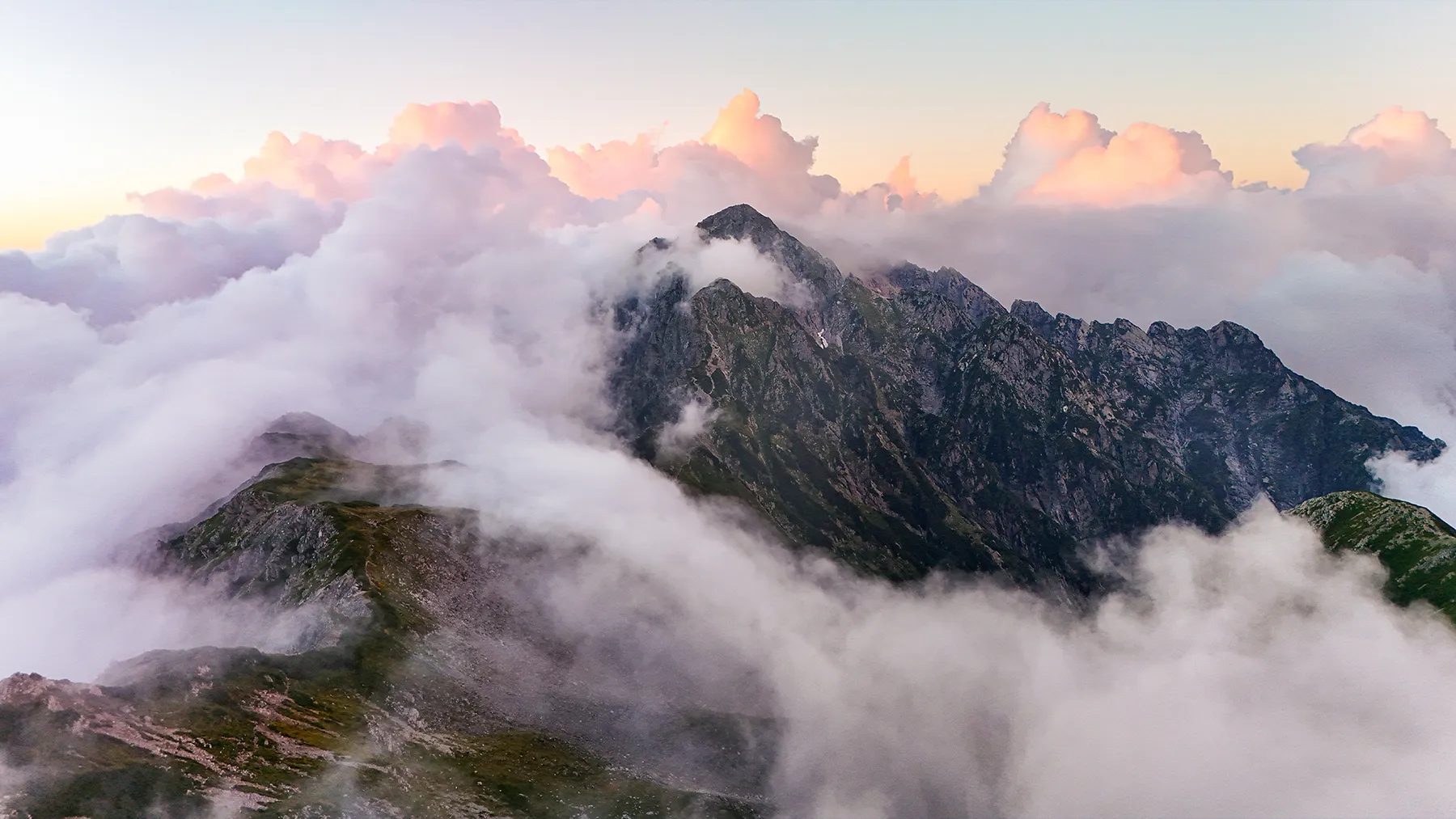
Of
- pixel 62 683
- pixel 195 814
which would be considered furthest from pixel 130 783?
pixel 62 683

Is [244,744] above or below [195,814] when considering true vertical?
above

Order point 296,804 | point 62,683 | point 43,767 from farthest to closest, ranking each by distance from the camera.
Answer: point 62,683 → point 296,804 → point 43,767

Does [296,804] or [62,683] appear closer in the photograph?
[296,804]

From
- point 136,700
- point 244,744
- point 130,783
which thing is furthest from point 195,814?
point 136,700

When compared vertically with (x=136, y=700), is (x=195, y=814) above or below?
below

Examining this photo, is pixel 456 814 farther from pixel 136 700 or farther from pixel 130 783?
pixel 136 700

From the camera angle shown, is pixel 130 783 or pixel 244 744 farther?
pixel 244 744

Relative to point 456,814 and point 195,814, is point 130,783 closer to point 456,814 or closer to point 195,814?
point 195,814

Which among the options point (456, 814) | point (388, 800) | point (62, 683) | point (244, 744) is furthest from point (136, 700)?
point (456, 814)

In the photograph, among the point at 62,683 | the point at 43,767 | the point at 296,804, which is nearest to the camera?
the point at 43,767
